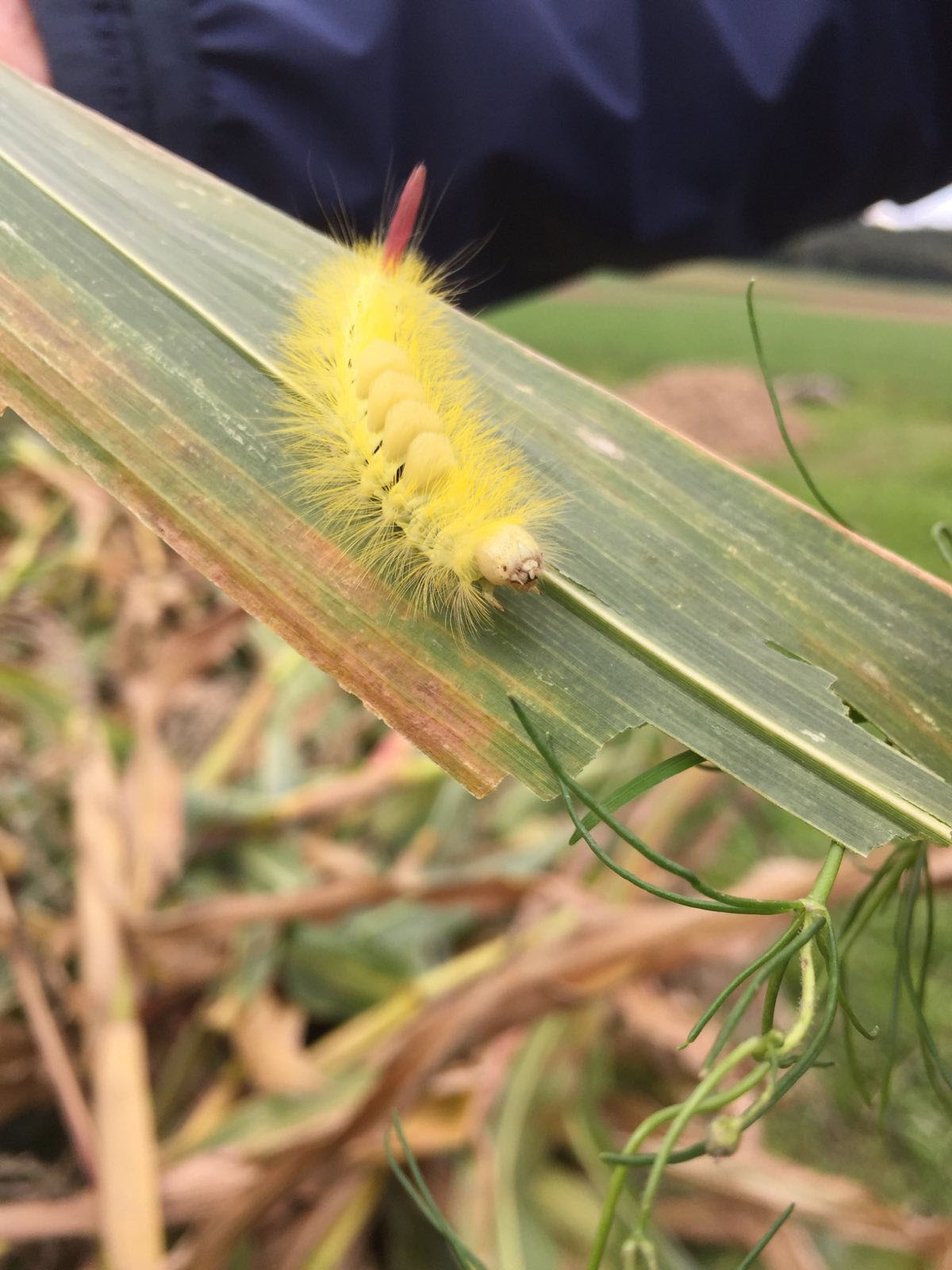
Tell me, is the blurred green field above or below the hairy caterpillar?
below

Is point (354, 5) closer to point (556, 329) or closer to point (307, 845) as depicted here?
point (307, 845)

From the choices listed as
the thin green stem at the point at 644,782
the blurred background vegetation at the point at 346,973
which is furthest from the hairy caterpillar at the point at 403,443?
the blurred background vegetation at the point at 346,973

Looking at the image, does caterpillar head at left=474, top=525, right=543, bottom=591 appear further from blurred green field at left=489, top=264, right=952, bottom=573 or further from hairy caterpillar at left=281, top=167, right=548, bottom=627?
blurred green field at left=489, top=264, right=952, bottom=573

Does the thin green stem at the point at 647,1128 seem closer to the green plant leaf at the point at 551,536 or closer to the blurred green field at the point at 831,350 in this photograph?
the green plant leaf at the point at 551,536

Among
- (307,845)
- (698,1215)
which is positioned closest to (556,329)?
(307,845)

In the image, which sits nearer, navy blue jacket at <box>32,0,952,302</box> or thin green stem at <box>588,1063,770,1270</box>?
thin green stem at <box>588,1063,770,1270</box>

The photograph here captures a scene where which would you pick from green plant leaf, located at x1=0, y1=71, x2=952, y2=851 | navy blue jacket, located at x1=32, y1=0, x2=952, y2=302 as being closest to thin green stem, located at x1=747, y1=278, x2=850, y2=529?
green plant leaf, located at x1=0, y1=71, x2=952, y2=851

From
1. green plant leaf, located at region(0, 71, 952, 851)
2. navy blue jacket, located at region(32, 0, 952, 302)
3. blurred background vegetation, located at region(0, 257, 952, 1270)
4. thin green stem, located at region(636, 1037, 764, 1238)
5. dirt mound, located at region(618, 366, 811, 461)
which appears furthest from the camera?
dirt mound, located at region(618, 366, 811, 461)
